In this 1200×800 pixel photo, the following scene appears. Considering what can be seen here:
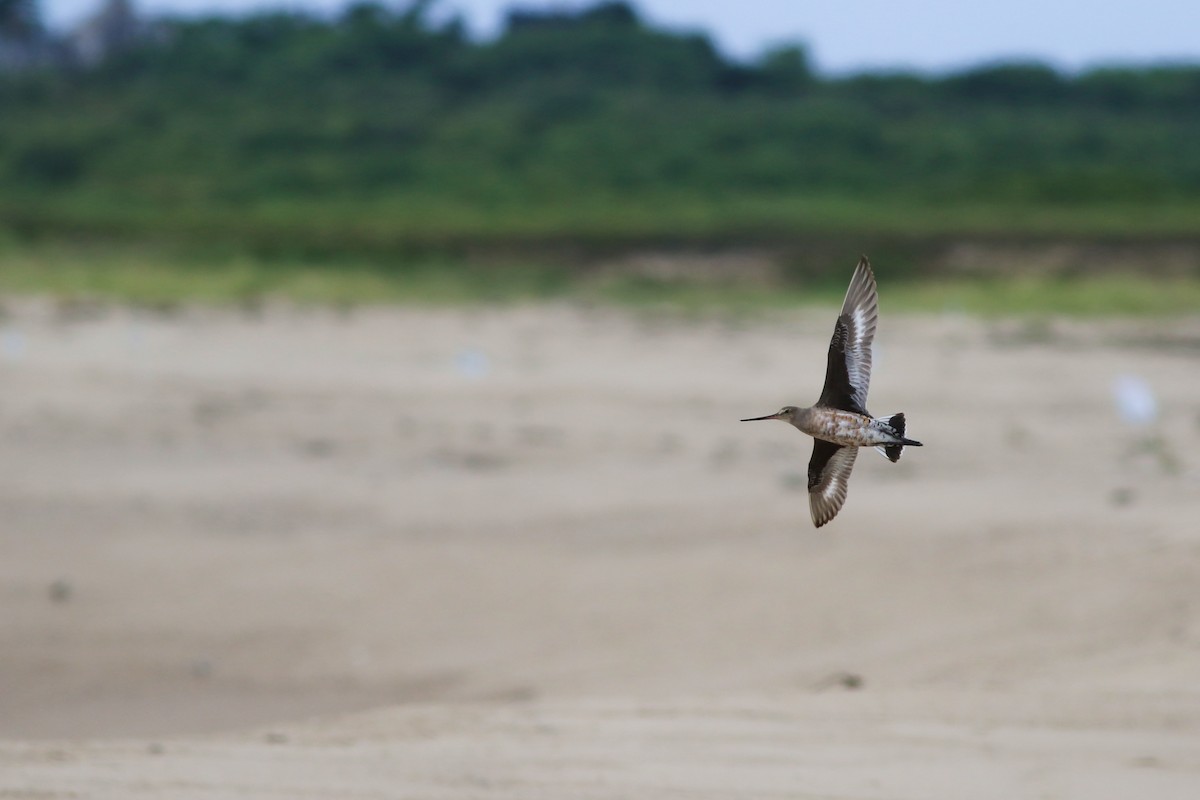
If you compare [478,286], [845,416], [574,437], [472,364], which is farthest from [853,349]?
[478,286]

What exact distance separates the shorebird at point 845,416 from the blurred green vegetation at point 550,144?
1737cm

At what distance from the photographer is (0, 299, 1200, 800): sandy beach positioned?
559 cm

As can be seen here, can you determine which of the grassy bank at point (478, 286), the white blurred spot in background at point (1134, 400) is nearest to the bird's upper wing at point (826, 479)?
the white blurred spot in background at point (1134, 400)

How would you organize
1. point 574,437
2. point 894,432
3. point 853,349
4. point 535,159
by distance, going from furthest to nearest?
point 535,159, point 574,437, point 853,349, point 894,432

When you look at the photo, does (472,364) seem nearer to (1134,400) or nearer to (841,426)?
(1134,400)

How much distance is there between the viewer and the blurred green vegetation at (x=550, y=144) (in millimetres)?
25578

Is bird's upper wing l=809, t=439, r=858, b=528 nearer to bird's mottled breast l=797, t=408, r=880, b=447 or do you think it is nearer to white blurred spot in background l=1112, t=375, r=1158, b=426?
bird's mottled breast l=797, t=408, r=880, b=447

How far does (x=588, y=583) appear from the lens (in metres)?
8.38

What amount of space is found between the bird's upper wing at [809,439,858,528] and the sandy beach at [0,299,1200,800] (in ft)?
5.35

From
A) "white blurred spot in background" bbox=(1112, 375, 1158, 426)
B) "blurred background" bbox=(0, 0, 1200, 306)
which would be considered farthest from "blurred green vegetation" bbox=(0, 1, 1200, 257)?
"white blurred spot in background" bbox=(1112, 375, 1158, 426)

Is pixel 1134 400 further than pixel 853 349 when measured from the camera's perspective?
Yes

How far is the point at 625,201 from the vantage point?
97.0 feet

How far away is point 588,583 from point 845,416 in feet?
16.3

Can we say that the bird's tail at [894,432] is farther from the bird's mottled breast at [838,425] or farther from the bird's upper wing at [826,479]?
the bird's upper wing at [826,479]
